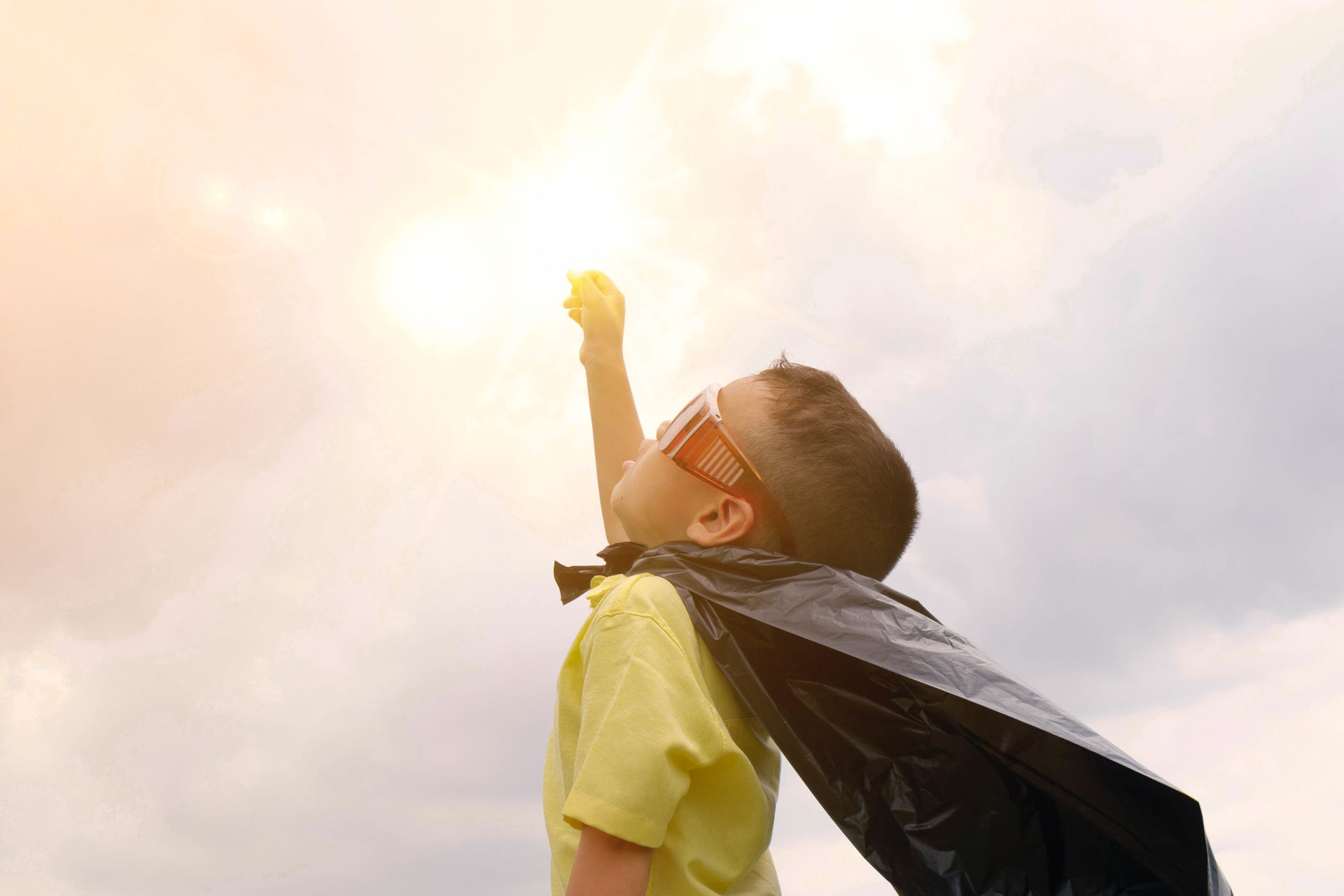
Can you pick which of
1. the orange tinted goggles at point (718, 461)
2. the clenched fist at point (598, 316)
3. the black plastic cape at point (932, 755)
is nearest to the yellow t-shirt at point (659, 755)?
the black plastic cape at point (932, 755)

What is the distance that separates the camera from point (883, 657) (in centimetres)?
186

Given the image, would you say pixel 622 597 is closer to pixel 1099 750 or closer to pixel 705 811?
pixel 705 811

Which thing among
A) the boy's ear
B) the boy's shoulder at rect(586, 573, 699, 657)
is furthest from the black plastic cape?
the boy's ear

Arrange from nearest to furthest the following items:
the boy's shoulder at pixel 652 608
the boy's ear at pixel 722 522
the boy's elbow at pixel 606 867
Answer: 1. the boy's elbow at pixel 606 867
2. the boy's shoulder at pixel 652 608
3. the boy's ear at pixel 722 522

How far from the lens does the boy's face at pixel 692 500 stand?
95.7 inches

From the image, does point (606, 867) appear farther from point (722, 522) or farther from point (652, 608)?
point (722, 522)

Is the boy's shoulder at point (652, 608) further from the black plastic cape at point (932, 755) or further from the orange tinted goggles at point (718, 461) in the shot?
the orange tinted goggles at point (718, 461)

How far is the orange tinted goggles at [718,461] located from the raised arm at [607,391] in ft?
2.89

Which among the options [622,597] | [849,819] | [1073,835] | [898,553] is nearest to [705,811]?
[849,819]

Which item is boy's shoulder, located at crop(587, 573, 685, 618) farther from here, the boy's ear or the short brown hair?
the short brown hair

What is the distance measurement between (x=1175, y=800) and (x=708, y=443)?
1461mm

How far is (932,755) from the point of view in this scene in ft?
5.98

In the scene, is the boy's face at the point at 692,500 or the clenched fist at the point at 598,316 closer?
the boy's face at the point at 692,500

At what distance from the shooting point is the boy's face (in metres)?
2.43
